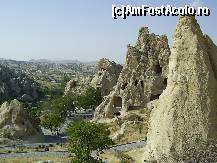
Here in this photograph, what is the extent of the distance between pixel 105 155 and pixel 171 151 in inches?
1075

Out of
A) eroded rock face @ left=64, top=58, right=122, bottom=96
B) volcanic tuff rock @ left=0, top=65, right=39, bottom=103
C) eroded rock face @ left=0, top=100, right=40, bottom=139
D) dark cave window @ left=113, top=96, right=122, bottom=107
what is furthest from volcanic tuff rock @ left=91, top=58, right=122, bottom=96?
volcanic tuff rock @ left=0, top=65, right=39, bottom=103

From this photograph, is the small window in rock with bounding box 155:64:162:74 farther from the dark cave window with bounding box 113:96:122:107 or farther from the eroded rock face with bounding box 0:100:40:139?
the eroded rock face with bounding box 0:100:40:139

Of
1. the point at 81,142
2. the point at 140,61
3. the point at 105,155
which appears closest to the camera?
the point at 81,142

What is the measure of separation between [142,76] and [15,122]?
2627 centimetres

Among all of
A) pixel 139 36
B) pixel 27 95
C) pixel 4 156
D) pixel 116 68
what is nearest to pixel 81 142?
pixel 4 156

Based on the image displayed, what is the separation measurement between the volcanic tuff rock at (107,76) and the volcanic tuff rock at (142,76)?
29340 mm

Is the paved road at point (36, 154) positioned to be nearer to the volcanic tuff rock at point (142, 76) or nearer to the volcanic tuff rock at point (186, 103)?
the volcanic tuff rock at point (142, 76)

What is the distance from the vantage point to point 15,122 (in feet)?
273

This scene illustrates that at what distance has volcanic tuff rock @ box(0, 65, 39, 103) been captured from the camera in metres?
166

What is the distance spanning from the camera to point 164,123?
3322 centimetres

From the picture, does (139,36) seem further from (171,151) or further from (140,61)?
(171,151)

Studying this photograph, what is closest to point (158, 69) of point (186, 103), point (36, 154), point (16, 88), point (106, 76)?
point (36, 154)

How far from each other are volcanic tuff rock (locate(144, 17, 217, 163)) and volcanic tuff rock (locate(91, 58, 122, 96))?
82.0 m

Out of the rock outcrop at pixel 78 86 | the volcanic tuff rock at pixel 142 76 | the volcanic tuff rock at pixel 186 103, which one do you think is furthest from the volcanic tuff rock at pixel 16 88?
the volcanic tuff rock at pixel 186 103
